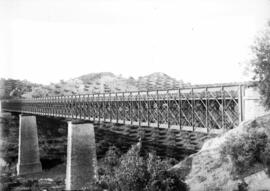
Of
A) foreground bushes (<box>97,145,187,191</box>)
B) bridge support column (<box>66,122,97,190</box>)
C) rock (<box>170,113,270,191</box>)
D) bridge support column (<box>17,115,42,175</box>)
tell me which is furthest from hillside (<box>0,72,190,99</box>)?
foreground bushes (<box>97,145,187,191</box>)

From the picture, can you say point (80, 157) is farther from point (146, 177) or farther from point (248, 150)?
point (248, 150)

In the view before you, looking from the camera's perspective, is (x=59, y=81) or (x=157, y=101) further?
(x=59, y=81)

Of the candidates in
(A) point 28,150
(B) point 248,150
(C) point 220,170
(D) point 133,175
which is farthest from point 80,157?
(A) point 28,150

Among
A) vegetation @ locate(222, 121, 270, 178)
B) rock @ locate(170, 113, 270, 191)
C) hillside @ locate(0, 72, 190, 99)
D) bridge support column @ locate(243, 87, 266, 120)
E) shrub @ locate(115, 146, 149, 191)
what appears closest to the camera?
rock @ locate(170, 113, 270, 191)

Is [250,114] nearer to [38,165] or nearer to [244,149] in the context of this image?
[244,149]

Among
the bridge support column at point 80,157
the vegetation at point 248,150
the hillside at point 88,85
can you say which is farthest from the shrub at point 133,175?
the hillside at point 88,85

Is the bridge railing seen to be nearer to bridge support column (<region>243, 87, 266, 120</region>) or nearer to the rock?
bridge support column (<region>243, 87, 266, 120</region>)

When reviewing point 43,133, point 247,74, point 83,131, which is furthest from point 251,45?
point 43,133
